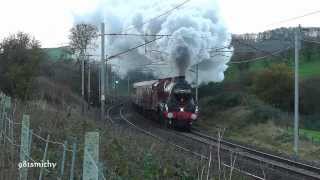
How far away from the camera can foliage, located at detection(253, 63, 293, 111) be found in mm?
62594

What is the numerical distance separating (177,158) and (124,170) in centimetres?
334

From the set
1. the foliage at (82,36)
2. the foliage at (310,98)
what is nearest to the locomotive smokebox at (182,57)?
the foliage at (310,98)

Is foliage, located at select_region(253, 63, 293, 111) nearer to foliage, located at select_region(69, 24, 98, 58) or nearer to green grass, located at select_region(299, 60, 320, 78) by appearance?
green grass, located at select_region(299, 60, 320, 78)

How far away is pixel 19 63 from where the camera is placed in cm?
4294

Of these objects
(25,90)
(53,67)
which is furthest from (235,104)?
(53,67)

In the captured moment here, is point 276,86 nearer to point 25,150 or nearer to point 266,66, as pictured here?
point 266,66

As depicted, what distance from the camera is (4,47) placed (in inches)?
1737

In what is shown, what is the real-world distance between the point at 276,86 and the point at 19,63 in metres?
31.1

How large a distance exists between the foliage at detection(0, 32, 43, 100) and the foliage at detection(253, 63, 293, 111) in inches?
1091

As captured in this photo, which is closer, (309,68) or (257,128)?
(257,128)

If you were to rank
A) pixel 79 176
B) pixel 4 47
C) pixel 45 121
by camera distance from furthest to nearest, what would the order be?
pixel 4 47, pixel 45 121, pixel 79 176

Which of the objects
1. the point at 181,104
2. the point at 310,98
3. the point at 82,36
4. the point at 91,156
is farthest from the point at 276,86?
the point at 91,156

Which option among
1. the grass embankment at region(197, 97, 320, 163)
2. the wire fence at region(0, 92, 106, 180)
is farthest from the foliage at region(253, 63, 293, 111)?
the wire fence at region(0, 92, 106, 180)

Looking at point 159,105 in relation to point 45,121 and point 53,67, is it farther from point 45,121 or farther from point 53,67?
point 53,67
